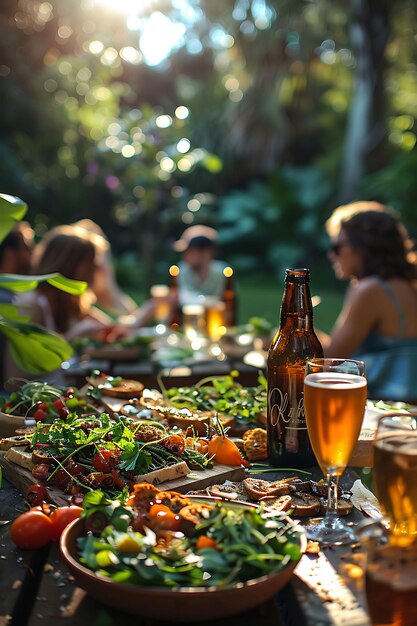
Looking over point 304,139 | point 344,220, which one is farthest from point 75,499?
point 304,139

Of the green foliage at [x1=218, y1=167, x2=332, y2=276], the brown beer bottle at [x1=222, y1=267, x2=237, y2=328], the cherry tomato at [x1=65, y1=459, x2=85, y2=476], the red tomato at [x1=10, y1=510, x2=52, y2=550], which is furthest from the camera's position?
the green foliage at [x1=218, y1=167, x2=332, y2=276]

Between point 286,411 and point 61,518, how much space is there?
59 cm

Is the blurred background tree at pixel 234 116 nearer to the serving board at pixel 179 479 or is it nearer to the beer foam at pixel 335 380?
the serving board at pixel 179 479

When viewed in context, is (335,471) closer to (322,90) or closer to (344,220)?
(344,220)

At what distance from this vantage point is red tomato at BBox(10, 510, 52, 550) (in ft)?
4.16

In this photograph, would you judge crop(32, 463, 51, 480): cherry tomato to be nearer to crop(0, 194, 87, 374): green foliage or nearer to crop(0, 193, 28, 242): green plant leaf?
crop(0, 194, 87, 374): green foliage

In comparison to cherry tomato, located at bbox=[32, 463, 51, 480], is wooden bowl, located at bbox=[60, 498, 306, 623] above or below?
below

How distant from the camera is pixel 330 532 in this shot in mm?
1309

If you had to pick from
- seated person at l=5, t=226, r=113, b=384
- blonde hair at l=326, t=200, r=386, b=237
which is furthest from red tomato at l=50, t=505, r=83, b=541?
blonde hair at l=326, t=200, r=386, b=237

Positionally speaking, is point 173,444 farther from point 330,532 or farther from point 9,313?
point 9,313

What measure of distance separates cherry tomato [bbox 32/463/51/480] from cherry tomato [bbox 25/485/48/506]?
0.06 metres

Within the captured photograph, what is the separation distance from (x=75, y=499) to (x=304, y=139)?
1787 centimetres

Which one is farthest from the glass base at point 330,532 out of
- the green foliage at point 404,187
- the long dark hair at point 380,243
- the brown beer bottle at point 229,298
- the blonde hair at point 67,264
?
the green foliage at point 404,187

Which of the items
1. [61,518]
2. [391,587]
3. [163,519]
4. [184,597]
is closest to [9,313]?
[61,518]
